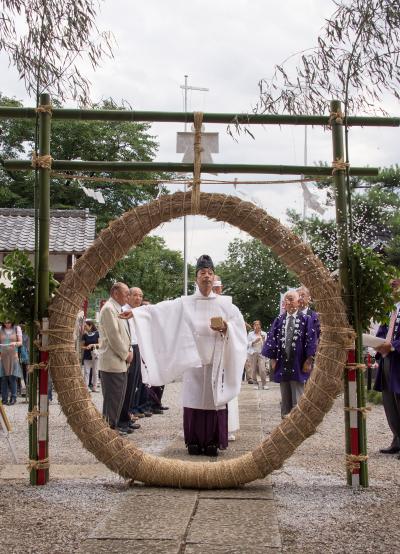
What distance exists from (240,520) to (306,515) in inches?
20.0

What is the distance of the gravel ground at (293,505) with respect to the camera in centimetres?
463

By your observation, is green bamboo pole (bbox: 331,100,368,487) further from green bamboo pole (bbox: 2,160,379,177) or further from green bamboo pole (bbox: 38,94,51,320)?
green bamboo pole (bbox: 38,94,51,320)

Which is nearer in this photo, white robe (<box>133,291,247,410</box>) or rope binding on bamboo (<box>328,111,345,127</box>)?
rope binding on bamboo (<box>328,111,345,127</box>)

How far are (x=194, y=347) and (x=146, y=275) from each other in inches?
1022

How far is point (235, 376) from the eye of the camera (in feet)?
24.6

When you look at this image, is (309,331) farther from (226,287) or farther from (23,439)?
(226,287)

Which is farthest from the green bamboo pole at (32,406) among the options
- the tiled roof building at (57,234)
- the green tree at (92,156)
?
the green tree at (92,156)

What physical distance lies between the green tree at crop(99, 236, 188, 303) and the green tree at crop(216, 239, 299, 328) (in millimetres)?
3442

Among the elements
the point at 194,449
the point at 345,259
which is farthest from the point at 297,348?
the point at 345,259

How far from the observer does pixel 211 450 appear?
25.5ft

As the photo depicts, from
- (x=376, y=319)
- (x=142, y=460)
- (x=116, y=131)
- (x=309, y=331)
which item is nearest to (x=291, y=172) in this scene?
(x=376, y=319)

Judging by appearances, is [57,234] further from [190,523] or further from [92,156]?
[190,523]

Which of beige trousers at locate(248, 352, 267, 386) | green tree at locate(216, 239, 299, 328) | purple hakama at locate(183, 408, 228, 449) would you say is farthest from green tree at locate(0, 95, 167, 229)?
purple hakama at locate(183, 408, 228, 449)

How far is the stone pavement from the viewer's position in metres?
4.46
